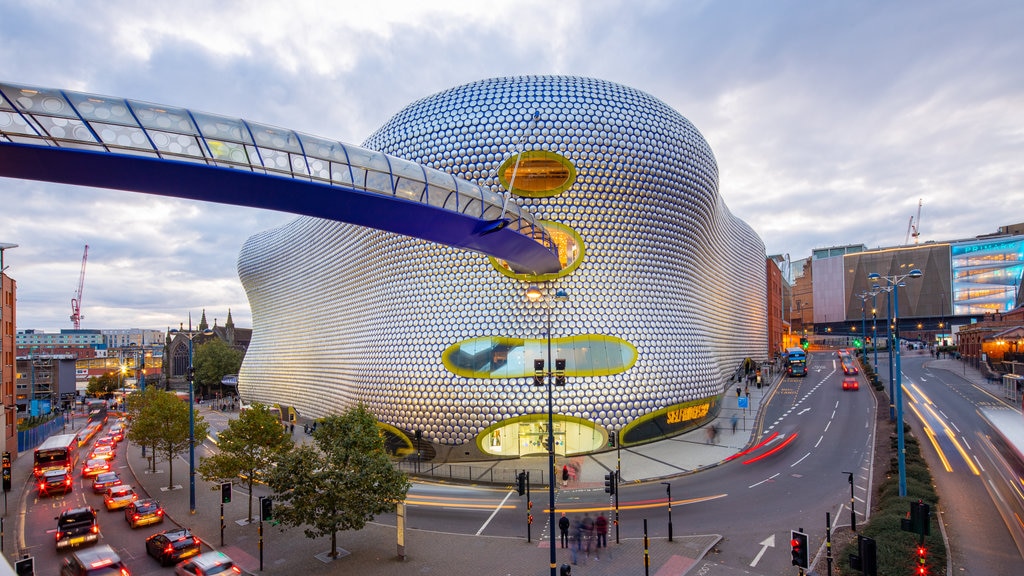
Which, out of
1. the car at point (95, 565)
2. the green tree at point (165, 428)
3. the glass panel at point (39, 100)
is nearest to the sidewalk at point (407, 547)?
the green tree at point (165, 428)

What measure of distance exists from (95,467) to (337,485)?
24.6 meters

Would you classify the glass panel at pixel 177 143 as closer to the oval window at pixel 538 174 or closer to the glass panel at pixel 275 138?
the glass panel at pixel 275 138

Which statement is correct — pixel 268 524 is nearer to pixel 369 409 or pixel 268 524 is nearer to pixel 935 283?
pixel 369 409

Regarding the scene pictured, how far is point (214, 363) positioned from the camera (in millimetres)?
79938

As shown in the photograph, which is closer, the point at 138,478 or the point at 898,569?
the point at 898,569

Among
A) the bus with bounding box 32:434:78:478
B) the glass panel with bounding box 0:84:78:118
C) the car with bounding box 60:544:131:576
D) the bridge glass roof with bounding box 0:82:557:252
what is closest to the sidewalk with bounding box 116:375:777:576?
the car with bounding box 60:544:131:576

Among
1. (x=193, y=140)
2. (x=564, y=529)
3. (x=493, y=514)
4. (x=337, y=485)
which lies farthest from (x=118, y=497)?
(x=564, y=529)

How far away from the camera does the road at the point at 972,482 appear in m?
13.9

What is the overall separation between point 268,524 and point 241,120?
46.8ft

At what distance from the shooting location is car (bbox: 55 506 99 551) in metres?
18.2

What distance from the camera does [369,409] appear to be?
34.2 m

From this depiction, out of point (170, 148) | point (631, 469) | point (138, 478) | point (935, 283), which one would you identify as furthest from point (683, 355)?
point (935, 283)

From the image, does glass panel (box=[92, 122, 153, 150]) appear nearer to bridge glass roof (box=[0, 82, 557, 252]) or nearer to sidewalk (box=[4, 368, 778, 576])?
bridge glass roof (box=[0, 82, 557, 252])

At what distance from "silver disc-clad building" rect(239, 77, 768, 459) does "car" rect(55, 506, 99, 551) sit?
15.2m
